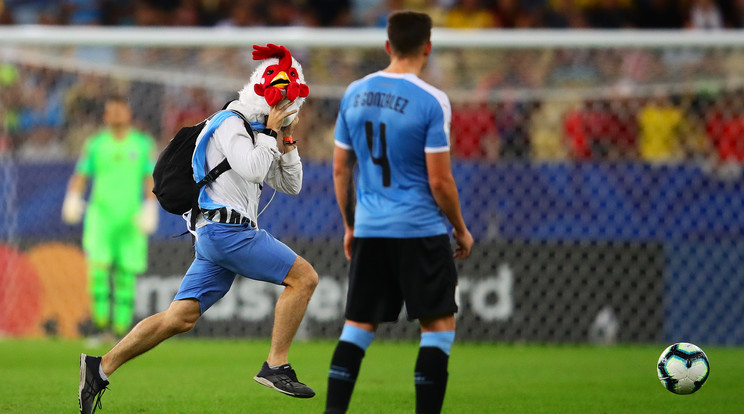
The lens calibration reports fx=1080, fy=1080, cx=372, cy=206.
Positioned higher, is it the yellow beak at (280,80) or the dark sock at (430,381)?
the yellow beak at (280,80)

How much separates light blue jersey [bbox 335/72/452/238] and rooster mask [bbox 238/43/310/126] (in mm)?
848

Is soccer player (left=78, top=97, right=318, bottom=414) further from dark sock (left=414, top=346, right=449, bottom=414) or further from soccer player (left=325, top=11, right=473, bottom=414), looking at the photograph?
dark sock (left=414, top=346, right=449, bottom=414)

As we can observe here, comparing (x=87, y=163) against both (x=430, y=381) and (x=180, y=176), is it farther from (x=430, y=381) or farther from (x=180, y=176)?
(x=430, y=381)

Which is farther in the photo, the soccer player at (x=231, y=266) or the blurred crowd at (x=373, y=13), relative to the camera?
the blurred crowd at (x=373, y=13)

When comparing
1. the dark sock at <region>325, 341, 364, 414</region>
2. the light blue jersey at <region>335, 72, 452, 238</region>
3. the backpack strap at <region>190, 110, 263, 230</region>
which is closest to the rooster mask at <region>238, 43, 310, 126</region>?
the backpack strap at <region>190, 110, 263, 230</region>

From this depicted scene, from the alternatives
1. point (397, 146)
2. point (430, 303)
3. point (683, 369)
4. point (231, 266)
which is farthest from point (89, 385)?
point (683, 369)

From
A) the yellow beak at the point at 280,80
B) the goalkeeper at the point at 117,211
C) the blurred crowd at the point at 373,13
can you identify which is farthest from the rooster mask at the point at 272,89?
the blurred crowd at the point at 373,13

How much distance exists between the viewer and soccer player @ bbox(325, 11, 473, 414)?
189 inches

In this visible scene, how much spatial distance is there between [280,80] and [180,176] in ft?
2.42

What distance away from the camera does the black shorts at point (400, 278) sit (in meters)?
4.82

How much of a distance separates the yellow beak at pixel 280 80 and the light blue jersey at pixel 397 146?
2.84 feet

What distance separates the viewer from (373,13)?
1551 centimetres

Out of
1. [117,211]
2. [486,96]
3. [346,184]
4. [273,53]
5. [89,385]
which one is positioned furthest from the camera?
[486,96]

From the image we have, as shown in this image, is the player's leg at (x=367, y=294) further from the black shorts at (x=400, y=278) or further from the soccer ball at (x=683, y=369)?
the soccer ball at (x=683, y=369)
